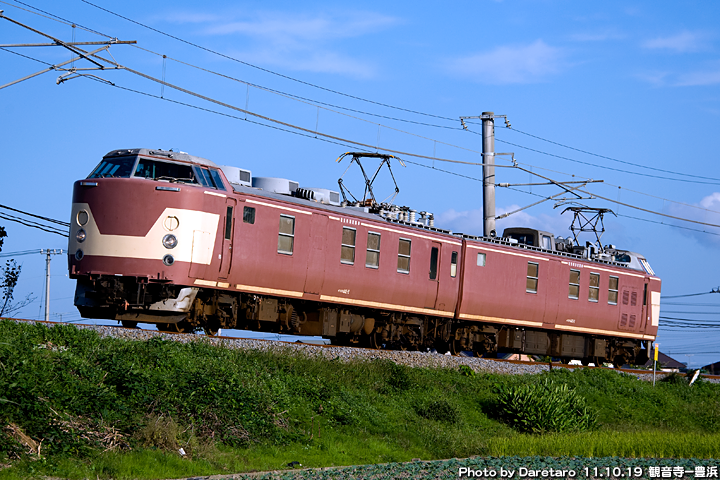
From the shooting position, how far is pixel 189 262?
762 inches

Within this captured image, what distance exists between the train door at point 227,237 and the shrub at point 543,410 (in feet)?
23.6

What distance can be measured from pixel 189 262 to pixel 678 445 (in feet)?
36.1

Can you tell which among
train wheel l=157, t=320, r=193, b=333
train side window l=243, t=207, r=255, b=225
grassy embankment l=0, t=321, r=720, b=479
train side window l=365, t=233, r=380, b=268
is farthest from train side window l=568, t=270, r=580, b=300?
train wheel l=157, t=320, r=193, b=333

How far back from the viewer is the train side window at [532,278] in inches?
1178

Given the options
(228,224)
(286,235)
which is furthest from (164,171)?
(286,235)

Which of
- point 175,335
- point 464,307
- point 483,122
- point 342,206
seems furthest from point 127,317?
point 483,122

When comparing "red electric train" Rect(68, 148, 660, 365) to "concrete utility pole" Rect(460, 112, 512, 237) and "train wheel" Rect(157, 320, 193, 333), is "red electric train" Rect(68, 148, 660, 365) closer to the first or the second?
"train wheel" Rect(157, 320, 193, 333)

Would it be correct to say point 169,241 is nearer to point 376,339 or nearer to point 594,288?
point 376,339

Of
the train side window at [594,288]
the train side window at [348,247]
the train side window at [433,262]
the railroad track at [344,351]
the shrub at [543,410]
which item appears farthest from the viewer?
the train side window at [594,288]

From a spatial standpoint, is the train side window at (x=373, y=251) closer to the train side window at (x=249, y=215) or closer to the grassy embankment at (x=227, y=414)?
the grassy embankment at (x=227, y=414)

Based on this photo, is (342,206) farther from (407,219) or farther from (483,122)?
(483,122)

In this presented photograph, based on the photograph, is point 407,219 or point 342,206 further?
point 407,219

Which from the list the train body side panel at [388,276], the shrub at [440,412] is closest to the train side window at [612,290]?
the train body side panel at [388,276]

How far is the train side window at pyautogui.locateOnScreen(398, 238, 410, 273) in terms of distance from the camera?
25625 mm
